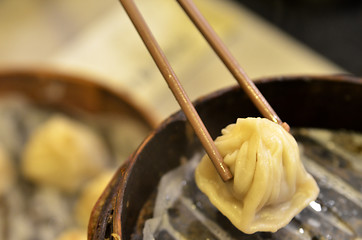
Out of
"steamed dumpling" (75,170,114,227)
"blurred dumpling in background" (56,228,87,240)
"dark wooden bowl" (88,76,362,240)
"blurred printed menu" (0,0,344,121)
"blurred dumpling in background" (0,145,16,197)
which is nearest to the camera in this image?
→ "dark wooden bowl" (88,76,362,240)

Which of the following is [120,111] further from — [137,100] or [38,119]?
[38,119]

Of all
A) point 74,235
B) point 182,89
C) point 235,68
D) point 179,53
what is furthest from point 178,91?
point 179,53

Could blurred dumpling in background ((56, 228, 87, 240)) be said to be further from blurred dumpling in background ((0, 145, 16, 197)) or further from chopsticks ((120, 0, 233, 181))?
chopsticks ((120, 0, 233, 181))

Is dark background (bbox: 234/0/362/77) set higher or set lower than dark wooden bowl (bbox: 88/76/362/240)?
lower

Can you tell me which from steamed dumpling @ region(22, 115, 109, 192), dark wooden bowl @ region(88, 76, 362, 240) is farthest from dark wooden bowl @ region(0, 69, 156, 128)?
dark wooden bowl @ region(88, 76, 362, 240)

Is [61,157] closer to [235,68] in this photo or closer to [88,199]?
[88,199]

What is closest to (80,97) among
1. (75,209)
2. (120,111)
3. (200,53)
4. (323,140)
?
(120,111)
